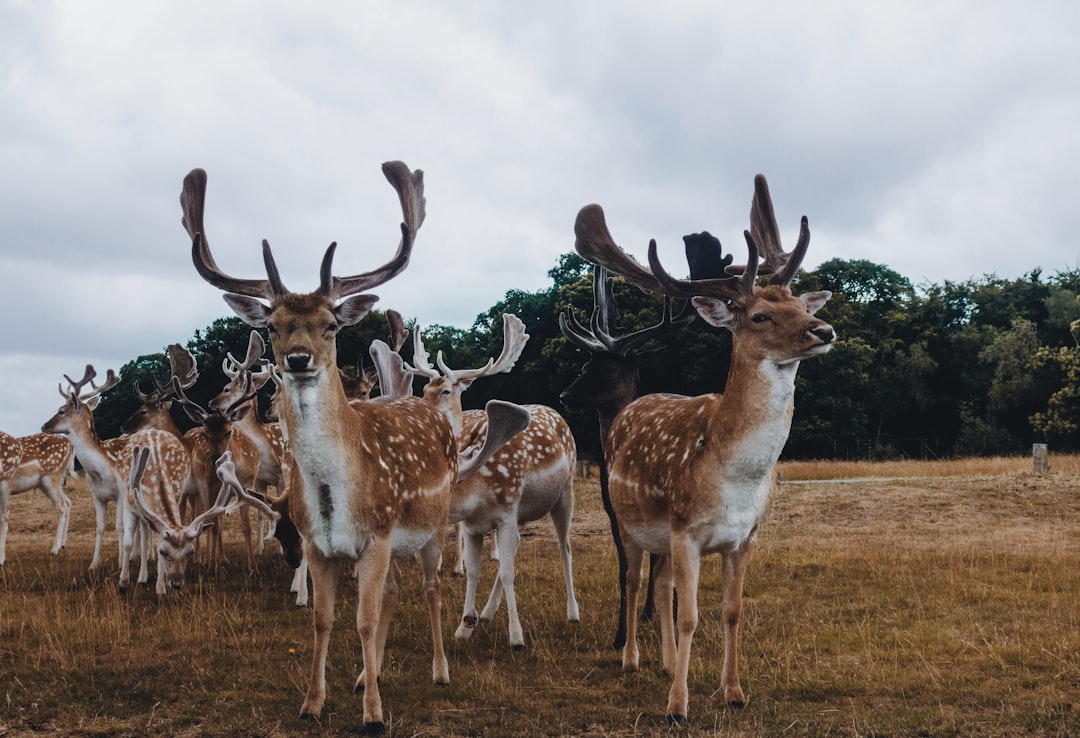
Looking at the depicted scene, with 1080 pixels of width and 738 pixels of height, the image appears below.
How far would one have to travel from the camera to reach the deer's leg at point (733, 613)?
4.71 meters

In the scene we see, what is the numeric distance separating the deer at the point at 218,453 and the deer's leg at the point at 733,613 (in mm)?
5410

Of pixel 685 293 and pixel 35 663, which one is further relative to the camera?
pixel 35 663

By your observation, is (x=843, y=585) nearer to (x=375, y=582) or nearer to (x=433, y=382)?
(x=433, y=382)

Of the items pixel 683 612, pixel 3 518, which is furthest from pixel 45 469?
pixel 683 612

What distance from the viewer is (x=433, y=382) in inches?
362

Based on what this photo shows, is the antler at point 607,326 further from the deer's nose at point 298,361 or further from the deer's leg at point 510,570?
the deer's nose at point 298,361

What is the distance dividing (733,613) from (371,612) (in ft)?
6.04

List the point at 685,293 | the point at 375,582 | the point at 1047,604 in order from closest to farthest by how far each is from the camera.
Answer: the point at 375,582, the point at 685,293, the point at 1047,604

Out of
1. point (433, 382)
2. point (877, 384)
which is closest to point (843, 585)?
point (433, 382)

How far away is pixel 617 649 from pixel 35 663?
3808 mm

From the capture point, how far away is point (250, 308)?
460 cm

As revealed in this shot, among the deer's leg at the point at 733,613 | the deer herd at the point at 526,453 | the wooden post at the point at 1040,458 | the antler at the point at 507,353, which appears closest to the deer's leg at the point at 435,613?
the deer herd at the point at 526,453

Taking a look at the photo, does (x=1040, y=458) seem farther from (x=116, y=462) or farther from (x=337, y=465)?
(x=337, y=465)

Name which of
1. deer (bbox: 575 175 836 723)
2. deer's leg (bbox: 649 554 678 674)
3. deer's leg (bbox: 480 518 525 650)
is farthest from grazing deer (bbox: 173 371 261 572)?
deer (bbox: 575 175 836 723)
